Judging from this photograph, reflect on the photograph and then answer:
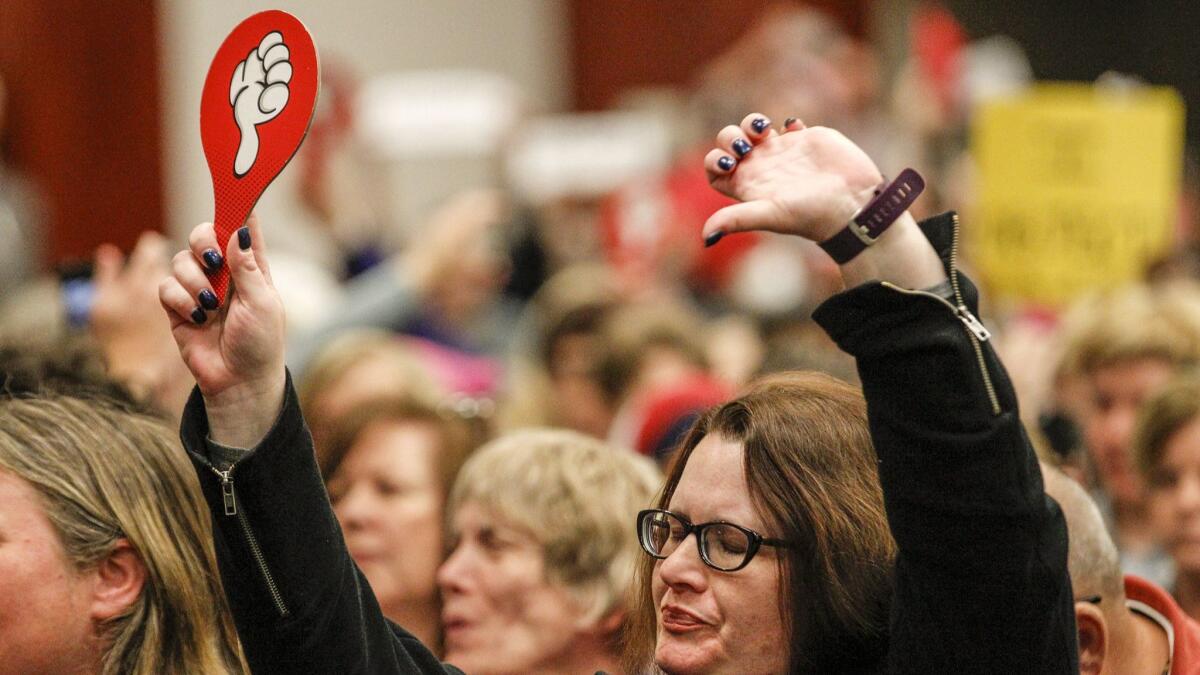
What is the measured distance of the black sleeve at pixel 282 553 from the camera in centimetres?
194

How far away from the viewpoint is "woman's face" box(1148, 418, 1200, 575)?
3365 millimetres

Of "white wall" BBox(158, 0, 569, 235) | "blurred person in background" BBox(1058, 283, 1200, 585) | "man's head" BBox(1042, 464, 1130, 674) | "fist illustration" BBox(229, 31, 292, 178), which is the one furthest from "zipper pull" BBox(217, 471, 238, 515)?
A: "white wall" BBox(158, 0, 569, 235)

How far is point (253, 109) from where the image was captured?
2084 mm

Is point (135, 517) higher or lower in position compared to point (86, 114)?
higher

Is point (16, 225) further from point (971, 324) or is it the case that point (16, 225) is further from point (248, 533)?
point (971, 324)

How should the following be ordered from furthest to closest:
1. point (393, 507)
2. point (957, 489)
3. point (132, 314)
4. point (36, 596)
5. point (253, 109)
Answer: point (132, 314)
point (393, 507)
point (36, 596)
point (253, 109)
point (957, 489)

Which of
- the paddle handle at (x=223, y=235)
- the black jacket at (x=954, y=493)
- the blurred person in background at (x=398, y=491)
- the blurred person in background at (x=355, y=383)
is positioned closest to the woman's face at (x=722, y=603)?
the black jacket at (x=954, y=493)

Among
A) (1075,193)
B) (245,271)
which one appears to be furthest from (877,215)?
(1075,193)

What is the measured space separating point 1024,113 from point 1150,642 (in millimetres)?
3912

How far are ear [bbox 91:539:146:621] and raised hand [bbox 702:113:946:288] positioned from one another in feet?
3.14

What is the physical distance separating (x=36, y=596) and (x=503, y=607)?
1.02 meters

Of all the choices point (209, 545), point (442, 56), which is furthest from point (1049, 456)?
point (442, 56)

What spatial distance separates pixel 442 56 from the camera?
40.8 ft

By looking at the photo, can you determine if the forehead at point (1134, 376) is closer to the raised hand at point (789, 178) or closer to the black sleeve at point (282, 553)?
the raised hand at point (789, 178)
